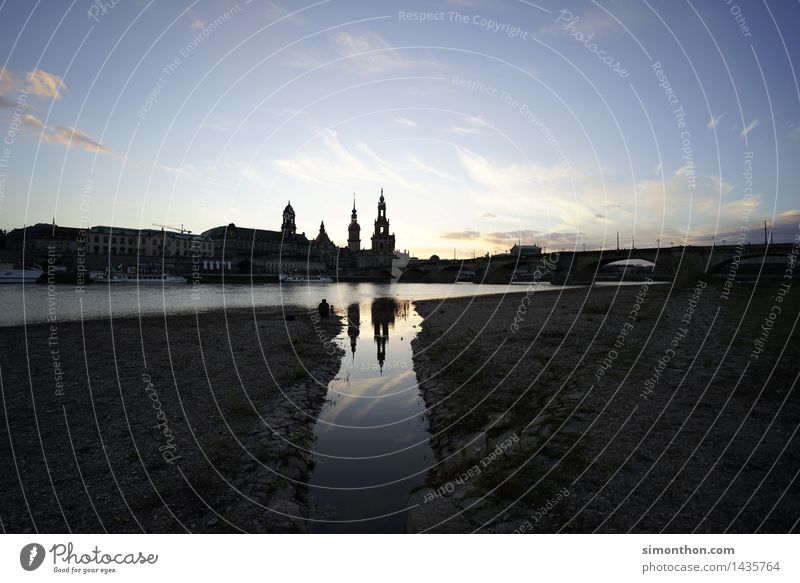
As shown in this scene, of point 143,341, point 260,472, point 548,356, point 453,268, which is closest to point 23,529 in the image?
point 260,472

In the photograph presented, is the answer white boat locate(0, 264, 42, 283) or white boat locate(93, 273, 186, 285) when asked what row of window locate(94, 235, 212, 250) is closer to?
white boat locate(93, 273, 186, 285)

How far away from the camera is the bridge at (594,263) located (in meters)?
61.8

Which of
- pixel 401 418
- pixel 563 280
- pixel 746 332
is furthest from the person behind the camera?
pixel 563 280

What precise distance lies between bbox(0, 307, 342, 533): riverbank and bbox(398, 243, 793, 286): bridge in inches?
749

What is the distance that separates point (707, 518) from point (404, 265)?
16559 centimetres

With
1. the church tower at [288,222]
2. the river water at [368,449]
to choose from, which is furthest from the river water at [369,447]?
the church tower at [288,222]

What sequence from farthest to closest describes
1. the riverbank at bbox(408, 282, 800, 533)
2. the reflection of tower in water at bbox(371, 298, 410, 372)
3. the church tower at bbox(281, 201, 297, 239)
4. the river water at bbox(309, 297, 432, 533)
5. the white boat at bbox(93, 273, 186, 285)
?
1. the church tower at bbox(281, 201, 297, 239)
2. the white boat at bbox(93, 273, 186, 285)
3. the reflection of tower in water at bbox(371, 298, 410, 372)
4. the river water at bbox(309, 297, 432, 533)
5. the riverbank at bbox(408, 282, 800, 533)

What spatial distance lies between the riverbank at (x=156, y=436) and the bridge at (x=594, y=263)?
19.0 meters

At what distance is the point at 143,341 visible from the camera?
2036cm

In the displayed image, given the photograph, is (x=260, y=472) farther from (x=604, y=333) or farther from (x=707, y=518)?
Result: (x=604, y=333)

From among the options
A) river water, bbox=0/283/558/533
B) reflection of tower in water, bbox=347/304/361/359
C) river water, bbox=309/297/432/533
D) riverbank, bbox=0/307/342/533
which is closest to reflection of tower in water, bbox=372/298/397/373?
river water, bbox=0/283/558/533

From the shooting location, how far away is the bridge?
2432 inches
